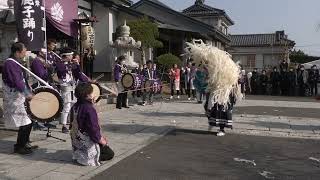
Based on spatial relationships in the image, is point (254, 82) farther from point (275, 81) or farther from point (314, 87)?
point (314, 87)

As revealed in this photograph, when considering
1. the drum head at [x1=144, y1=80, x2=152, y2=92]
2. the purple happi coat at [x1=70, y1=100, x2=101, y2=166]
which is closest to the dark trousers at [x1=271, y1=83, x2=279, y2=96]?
the drum head at [x1=144, y1=80, x2=152, y2=92]

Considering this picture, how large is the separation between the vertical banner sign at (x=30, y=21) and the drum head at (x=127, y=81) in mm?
4573

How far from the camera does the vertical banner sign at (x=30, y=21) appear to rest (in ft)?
34.4

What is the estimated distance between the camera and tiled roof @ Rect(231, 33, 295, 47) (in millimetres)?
52672

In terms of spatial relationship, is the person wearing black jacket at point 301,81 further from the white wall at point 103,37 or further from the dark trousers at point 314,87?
the white wall at point 103,37

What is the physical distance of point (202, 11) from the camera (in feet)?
135

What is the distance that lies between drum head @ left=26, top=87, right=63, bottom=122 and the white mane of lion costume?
3578 millimetres

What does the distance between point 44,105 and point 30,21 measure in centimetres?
332

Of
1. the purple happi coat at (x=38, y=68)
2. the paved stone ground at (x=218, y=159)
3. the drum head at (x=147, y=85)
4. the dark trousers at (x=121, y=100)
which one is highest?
the purple happi coat at (x=38, y=68)

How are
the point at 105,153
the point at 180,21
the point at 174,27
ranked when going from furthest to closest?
the point at 180,21
the point at 174,27
the point at 105,153

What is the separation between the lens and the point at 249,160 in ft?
25.9

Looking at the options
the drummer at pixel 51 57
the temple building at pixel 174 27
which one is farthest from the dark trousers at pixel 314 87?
the drummer at pixel 51 57

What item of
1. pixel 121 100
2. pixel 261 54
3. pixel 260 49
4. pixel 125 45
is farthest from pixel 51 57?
pixel 260 49

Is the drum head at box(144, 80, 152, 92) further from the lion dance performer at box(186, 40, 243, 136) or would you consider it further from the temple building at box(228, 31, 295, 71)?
the temple building at box(228, 31, 295, 71)
